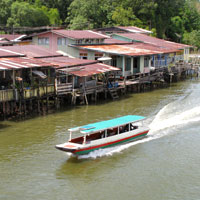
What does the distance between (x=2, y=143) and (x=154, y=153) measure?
381 inches

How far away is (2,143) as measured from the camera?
71.7 ft

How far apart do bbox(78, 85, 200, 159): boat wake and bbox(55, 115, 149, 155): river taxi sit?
1.15 feet

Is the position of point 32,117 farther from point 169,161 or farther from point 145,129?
point 169,161

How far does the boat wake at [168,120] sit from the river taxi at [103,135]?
35cm

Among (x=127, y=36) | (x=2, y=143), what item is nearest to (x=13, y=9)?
(x=127, y=36)

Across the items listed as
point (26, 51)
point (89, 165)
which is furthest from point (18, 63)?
point (89, 165)

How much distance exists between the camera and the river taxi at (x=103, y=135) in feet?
63.4

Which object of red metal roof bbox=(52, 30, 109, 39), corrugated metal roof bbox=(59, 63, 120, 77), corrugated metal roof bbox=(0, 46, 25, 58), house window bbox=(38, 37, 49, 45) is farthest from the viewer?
house window bbox=(38, 37, 49, 45)

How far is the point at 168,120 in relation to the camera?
27250 mm

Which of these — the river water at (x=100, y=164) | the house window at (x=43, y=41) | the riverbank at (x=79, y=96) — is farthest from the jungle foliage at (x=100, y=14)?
the river water at (x=100, y=164)

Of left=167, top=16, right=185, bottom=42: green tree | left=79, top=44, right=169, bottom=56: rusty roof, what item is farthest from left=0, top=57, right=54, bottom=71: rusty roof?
left=167, top=16, right=185, bottom=42: green tree

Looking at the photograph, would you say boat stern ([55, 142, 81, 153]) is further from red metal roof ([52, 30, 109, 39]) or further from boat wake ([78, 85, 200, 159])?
red metal roof ([52, 30, 109, 39])

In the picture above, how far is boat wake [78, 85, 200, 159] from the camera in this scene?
20875 millimetres

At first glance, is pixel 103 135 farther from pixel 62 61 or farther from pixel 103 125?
pixel 62 61
